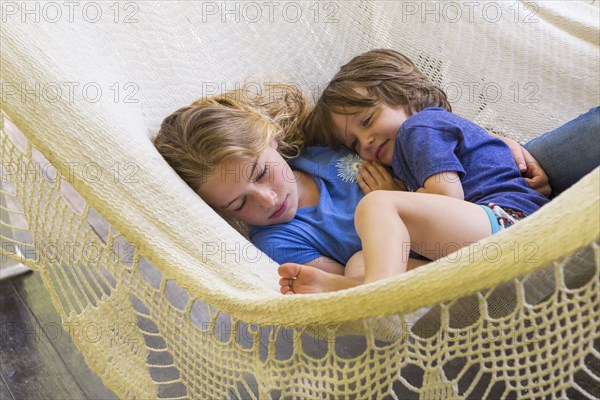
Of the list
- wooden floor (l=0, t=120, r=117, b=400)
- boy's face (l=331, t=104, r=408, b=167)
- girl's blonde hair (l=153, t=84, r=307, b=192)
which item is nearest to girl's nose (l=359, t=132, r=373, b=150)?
boy's face (l=331, t=104, r=408, b=167)

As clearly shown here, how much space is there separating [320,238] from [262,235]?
0.10 metres

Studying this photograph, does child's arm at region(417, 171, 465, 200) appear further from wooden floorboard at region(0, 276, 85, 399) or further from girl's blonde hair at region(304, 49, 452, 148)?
wooden floorboard at region(0, 276, 85, 399)

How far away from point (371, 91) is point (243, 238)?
407mm

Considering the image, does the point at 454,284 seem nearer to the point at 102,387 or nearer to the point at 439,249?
the point at 439,249

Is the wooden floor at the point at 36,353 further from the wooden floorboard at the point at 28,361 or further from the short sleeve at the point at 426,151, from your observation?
the short sleeve at the point at 426,151

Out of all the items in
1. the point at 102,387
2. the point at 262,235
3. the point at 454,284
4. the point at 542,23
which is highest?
the point at 542,23

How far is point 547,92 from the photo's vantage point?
1.35 m

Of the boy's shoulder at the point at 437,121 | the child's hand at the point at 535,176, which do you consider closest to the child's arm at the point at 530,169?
the child's hand at the point at 535,176

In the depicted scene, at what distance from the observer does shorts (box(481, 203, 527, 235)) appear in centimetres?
99

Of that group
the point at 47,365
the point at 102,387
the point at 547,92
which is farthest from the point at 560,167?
the point at 47,365

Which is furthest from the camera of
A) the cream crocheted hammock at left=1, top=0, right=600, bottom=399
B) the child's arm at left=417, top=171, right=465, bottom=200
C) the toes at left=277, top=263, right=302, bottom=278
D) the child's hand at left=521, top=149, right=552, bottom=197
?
the child's hand at left=521, top=149, right=552, bottom=197

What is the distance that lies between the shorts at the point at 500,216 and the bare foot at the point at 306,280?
21 cm

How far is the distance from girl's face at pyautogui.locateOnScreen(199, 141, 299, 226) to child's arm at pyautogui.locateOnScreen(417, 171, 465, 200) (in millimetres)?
240

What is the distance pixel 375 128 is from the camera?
1206 mm
